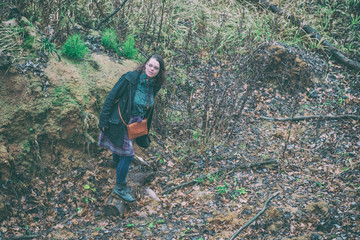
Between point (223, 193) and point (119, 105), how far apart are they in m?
2.14

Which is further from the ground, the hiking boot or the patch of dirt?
the patch of dirt

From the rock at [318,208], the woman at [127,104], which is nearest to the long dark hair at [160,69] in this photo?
the woman at [127,104]

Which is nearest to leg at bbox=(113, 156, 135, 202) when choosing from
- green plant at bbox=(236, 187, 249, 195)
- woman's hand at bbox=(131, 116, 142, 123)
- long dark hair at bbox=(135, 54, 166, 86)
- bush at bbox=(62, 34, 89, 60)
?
woman's hand at bbox=(131, 116, 142, 123)

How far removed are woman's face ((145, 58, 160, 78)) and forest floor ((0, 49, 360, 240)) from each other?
1759 mm

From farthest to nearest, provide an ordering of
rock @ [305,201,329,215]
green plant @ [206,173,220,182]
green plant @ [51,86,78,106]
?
green plant @ [206,173,220,182] → green plant @ [51,86,78,106] → rock @ [305,201,329,215]

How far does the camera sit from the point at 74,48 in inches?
185

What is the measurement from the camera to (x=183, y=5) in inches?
326

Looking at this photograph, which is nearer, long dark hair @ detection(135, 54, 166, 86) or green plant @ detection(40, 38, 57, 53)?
long dark hair @ detection(135, 54, 166, 86)

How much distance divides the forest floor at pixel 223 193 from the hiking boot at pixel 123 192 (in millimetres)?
155

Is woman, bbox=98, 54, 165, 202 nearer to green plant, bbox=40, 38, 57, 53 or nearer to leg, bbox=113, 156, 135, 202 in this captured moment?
leg, bbox=113, 156, 135, 202

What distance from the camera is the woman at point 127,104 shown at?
145 inches

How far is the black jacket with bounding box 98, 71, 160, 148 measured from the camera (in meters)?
3.68

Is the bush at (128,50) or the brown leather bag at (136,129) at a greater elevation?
the bush at (128,50)

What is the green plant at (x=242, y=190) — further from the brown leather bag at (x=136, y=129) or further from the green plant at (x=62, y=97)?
the green plant at (x=62, y=97)
